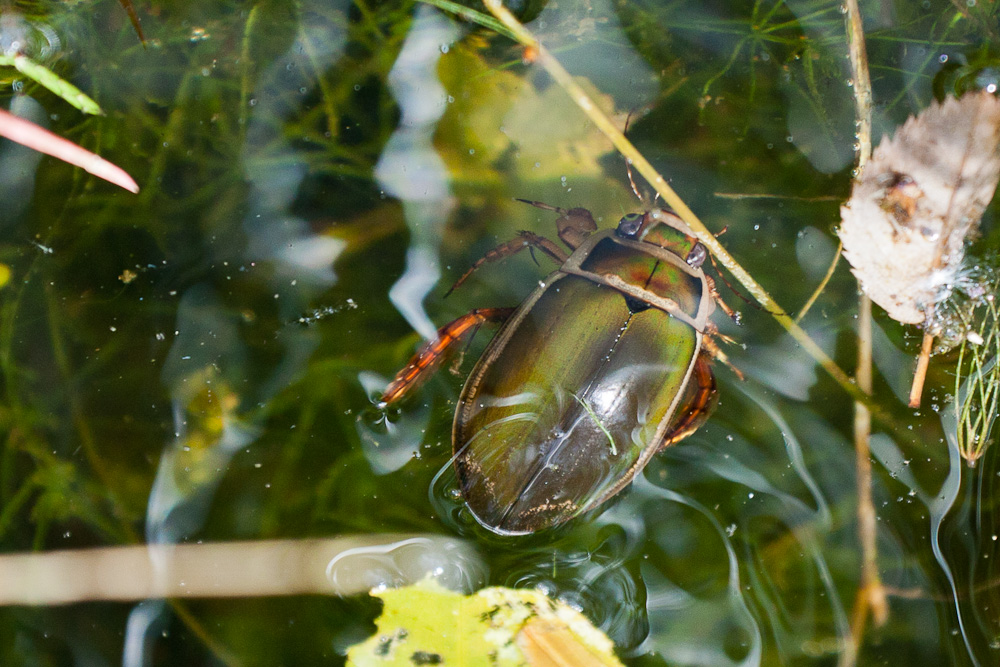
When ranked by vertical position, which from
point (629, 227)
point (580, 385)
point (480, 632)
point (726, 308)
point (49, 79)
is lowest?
point (480, 632)

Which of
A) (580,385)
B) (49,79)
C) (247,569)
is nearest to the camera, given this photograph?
(580,385)

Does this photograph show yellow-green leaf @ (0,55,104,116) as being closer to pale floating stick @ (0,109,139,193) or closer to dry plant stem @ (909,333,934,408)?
pale floating stick @ (0,109,139,193)

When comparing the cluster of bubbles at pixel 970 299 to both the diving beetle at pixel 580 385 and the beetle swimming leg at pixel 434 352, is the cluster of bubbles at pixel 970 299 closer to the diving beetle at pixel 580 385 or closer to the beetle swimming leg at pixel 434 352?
the diving beetle at pixel 580 385

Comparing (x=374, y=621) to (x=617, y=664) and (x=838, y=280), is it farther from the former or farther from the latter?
(x=838, y=280)

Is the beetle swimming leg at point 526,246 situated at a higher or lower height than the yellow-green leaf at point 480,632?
higher

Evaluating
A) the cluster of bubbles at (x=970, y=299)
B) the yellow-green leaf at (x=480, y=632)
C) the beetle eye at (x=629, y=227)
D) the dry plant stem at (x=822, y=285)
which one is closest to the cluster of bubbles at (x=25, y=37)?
the beetle eye at (x=629, y=227)

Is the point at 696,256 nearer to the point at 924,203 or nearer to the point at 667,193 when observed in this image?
the point at 667,193

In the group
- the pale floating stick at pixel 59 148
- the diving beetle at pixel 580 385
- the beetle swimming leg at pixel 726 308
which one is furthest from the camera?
the beetle swimming leg at pixel 726 308

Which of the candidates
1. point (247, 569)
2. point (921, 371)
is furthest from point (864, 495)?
point (247, 569)
